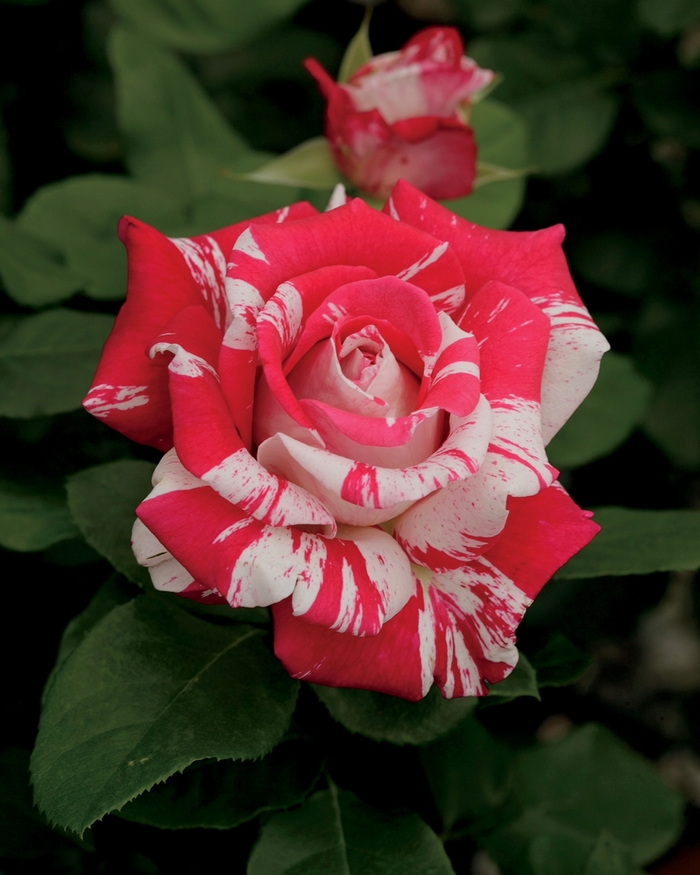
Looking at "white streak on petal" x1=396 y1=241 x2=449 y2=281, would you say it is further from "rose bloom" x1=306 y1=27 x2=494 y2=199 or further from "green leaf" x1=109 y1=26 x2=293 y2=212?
"green leaf" x1=109 y1=26 x2=293 y2=212

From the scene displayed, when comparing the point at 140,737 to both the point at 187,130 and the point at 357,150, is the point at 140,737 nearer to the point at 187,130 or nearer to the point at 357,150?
the point at 357,150

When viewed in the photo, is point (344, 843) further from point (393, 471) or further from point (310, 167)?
point (310, 167)

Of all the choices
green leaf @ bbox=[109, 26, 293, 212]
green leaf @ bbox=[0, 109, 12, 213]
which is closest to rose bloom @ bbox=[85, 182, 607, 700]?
green leaf @ bbox=[109, 26, 293, 212]

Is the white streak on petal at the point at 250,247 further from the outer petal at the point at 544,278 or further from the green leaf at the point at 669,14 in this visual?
the green leaf at the point at 669,14

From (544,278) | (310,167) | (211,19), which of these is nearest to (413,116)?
(310,167)

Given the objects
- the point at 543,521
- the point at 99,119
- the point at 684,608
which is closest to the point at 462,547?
the point at 543,521

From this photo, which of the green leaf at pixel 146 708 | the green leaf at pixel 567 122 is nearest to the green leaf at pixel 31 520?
the green leaf at pixel 146 708
